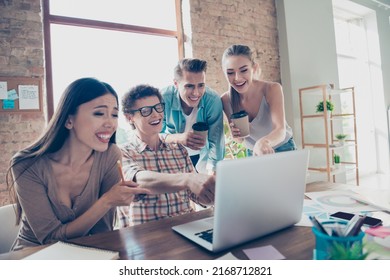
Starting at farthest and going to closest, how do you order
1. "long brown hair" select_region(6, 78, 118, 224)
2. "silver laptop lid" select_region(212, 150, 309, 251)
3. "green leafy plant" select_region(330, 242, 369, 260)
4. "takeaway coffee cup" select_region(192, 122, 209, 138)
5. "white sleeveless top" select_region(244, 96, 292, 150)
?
"white sleeveless top" select_region(244, 96, 292, 150)
"takeaway coffee cup" select_region(192, 122, 209, 138)
"long brown hair" select_region(6, 78, 118, 224)
"silver laptop lid" select_region(212, 150, 309, 251)
"green leafy plant" select_region(330, 242, 369, 260)

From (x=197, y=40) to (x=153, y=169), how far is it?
6.30 feet

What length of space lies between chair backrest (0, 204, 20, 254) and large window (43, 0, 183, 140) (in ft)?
3.90

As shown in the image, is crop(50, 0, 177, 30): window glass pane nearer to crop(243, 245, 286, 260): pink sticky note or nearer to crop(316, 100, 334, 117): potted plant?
crop(316, 100, 334, 117): potted plant

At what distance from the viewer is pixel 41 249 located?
79 centimetres

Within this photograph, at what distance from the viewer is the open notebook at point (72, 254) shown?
2.35 ft

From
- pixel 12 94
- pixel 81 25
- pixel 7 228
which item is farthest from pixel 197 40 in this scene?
pixel 7 228

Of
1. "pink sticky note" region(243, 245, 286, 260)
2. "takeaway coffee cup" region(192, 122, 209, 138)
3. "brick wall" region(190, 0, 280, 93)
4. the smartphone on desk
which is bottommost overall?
"pink sticky note" region(243, 245, 286, 260)

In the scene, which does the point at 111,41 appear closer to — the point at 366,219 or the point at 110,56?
the point at 110,56

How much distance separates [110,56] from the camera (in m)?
2.57

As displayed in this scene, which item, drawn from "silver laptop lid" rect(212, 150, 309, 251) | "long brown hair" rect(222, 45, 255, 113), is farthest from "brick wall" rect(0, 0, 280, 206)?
"silver laptop lid" rect(212, 150, 309, 251)

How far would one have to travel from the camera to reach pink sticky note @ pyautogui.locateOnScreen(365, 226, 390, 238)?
0.79m

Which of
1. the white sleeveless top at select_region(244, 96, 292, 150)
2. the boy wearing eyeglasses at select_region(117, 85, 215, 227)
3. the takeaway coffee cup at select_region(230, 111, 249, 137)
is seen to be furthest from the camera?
the white sleeveless top at select_region(244, 96, 292, 150)

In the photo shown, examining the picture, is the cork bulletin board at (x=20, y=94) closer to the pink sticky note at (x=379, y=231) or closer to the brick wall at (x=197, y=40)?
the brick wall at (x=197, y=40)
